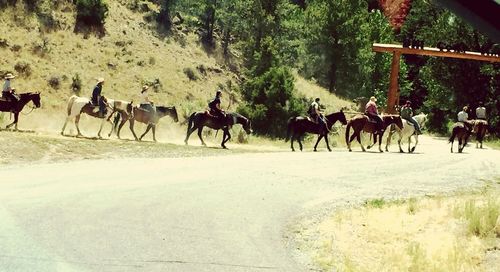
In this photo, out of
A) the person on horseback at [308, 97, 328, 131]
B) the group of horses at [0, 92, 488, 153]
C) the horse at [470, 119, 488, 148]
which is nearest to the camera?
the group of horses at [0, 92, 488, 153]

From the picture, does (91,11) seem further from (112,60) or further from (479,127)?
(479,127)

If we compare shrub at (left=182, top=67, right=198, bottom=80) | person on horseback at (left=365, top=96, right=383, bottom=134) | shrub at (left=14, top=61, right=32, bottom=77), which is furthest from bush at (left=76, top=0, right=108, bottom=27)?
person on horseback at (left=365, top=96, right=383, bottom=134)

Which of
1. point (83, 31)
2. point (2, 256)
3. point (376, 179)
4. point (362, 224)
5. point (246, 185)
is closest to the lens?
point (2, 256)

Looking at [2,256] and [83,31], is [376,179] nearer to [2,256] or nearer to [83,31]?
[2,256]

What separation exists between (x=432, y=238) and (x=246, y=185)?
5.65m

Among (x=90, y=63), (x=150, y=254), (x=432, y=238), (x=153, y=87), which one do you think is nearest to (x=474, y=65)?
(x=153, y=87)

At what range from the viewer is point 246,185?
14.3 metres

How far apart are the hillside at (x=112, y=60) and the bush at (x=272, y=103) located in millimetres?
5853

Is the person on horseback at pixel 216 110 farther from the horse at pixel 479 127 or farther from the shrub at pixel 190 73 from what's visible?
the shrub at pixel 190 73

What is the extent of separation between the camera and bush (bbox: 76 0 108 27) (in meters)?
47.5

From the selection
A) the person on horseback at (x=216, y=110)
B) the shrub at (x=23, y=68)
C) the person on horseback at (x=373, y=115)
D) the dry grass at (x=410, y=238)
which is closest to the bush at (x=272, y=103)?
the person on horseback at (x=373, y=115)

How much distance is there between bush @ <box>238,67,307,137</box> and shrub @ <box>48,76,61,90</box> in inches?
504

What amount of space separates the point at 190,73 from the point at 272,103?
12673 millimetres

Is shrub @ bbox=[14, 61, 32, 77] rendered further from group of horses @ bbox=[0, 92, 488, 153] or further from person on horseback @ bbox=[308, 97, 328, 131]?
person on horseback @ bbox=[308, 97, 328, 131]
